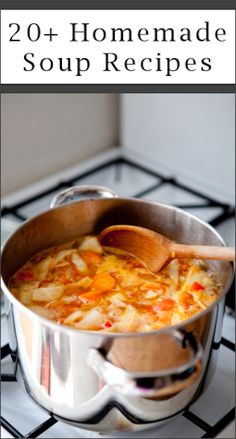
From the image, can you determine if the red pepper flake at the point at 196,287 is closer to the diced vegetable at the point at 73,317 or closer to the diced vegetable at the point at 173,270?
the diced vegetable at the point at 173,270

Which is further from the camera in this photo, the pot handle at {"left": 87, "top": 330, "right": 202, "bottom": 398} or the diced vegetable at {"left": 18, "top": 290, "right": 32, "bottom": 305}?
the diced vegetable at {"left": 18, "top": 290, "right": 32, "bottom": 305}

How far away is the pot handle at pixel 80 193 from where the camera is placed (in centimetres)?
96

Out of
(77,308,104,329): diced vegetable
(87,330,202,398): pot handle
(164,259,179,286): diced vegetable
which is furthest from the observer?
(164,259,179,286): diced vegetable

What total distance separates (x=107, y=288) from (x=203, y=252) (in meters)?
0.13

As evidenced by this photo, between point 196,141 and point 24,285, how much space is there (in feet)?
1.57

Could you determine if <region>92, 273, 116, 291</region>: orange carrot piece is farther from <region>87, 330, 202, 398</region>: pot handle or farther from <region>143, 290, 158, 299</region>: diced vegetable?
<region>87, 330, 202, 398</region>: pot handle

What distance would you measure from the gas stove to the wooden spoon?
0.36ft

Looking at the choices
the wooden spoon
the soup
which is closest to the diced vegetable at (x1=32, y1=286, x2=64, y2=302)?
the soup

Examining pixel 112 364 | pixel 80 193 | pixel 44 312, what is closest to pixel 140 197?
pixel 80 193

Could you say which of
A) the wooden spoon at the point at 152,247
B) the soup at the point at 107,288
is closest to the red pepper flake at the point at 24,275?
the soup at the point at 107,288

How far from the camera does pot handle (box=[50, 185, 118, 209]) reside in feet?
3.15

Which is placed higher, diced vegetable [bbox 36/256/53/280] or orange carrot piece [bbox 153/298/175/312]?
diced vegetable [bbox 36/256/53/280]

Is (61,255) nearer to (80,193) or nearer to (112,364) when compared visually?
(80,193)

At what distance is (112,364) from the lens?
698 millimetres
